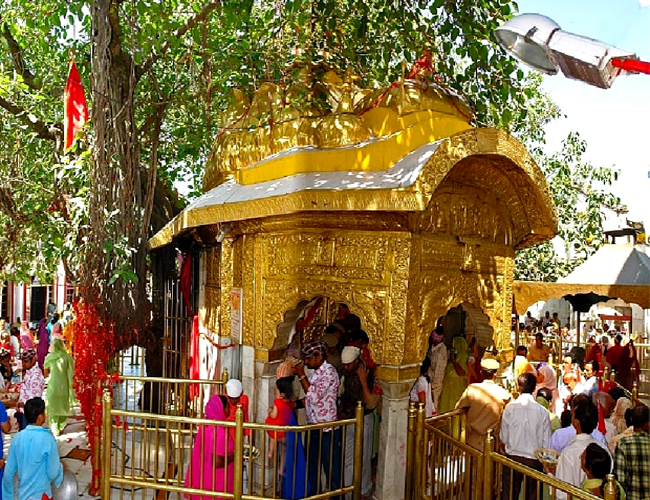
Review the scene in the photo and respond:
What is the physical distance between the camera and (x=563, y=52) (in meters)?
3.39

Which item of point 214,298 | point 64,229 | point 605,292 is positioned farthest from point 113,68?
point 605,292

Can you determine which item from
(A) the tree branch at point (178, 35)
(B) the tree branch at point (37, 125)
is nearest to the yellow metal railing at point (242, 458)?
(A) the tree branch at point (178, 35)

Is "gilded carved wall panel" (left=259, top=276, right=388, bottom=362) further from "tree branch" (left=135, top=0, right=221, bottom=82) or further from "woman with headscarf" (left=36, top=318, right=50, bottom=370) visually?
"woman with headscarf" (left=36, top=318, right=50, bottom=370)

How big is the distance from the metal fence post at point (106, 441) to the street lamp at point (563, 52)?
14.4 ft

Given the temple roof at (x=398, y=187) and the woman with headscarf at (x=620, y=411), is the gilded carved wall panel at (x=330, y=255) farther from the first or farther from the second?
the woman with headscarf at (x=620, y=411)

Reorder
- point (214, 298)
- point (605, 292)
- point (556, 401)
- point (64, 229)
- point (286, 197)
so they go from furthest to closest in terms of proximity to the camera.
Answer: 1. point (605, 292)
2. point (64, 229)
3. point (556, 401)
4. point (214, 298)
5. point (286, 197)

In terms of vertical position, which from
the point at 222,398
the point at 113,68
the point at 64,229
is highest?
the point at 113,68

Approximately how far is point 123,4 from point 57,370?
5343 millimetres

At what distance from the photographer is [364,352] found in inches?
295

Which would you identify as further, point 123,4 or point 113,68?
point 123,4

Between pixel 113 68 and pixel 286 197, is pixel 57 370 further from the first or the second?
pixel 286 197

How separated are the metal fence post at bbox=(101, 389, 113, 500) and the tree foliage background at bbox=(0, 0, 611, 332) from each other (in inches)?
87.1

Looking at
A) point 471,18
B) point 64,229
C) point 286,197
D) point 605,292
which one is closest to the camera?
point 286,197

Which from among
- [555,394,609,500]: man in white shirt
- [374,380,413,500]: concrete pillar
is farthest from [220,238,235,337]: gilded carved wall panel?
[555,394,609,500]: man in white shirt
